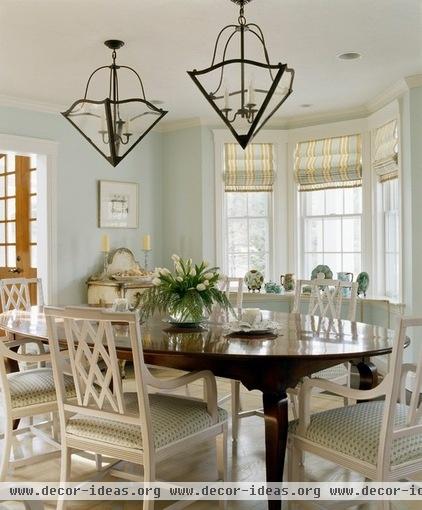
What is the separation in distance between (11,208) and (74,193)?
1.36 metres

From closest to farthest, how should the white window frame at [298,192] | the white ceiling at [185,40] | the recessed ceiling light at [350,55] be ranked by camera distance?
the white ceiling at [185,40]
the recessed ceiling light at [350,55]
the white window frame at [298,192]

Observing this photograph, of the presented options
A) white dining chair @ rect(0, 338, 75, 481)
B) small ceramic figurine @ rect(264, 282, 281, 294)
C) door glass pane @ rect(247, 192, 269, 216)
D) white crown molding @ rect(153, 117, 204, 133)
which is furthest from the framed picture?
white dining chair @ rect(0, 338, 75, 481)

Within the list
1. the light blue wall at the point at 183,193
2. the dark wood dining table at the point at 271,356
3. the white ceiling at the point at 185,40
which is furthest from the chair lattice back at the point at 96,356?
the light blue wall at the point at 183,193

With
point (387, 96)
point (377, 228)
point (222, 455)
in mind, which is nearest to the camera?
point (222, 455)

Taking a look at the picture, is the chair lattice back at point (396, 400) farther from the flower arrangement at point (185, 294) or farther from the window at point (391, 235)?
the window at point (391, 235)

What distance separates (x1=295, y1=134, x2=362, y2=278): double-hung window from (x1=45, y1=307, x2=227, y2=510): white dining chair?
12.1 feet

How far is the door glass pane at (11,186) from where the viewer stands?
6555 mm

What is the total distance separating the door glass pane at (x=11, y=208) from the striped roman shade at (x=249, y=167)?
8.24 feet

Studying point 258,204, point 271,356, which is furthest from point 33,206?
point 271,356

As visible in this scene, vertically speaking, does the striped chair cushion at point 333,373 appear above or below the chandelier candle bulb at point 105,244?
below

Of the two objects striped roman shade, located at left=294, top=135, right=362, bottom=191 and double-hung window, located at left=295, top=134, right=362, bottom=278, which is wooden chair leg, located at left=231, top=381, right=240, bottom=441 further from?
striped roman shade, located at left=294, top=135, right=362, bottom=191

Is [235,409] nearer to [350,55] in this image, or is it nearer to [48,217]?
[350,55]

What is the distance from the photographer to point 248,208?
6.24 m

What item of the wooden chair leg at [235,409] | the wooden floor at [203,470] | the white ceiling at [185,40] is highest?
the white ceiling at [185,40]
